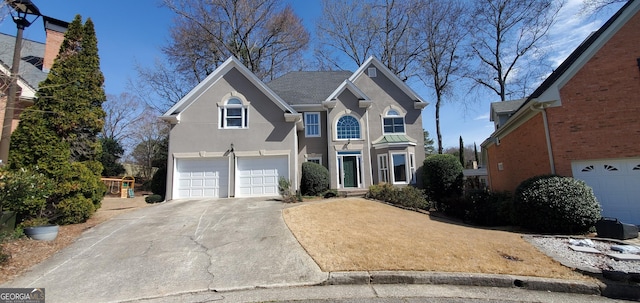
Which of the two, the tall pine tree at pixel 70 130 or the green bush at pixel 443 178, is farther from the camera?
the green bush at pixel 443 178

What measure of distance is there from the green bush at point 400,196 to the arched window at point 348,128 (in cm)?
443

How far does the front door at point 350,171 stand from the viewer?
57.2 ft

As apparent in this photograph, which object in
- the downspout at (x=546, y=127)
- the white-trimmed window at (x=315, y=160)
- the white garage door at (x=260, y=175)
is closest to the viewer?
the downspout at (x=546, y=127)

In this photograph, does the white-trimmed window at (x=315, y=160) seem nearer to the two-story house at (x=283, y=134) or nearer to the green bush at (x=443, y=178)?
the two-story house at (x=283, y=134)

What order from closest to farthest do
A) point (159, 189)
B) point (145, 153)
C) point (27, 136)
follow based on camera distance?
point (27, 136)
point (159, 189)
point (145, 153)

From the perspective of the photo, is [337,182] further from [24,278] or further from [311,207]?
[24,278]

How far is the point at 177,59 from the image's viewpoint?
25.8 meters

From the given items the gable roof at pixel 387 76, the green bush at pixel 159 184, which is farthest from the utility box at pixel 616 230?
the green bush at pixel 159 184

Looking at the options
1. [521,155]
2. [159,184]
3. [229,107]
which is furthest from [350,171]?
[159,184]

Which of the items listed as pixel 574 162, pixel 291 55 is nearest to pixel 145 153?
pixel 291 55

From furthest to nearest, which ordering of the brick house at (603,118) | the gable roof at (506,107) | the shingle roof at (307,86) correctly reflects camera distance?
the shingle roof at (307,86) < the gable roof at (506,107) < the brick house at (603,118)

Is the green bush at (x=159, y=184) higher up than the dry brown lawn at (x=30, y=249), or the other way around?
the green bush at (x=159, y=184)

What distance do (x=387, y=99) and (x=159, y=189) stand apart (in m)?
14.8

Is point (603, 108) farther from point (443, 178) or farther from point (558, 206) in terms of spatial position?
point (443, 178)
